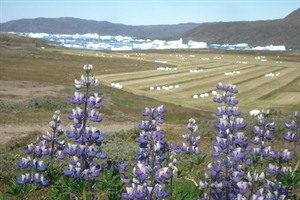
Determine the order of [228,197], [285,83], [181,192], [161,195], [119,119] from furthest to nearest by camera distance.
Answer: [285,83], [119,119], [181,192], [228,197], [161,195]

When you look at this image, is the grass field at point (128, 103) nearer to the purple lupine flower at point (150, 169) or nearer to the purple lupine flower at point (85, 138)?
the purple lupine flower at point (85, 138)

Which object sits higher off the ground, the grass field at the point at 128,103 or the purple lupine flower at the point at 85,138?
the purple lupine flower at the point at 85,138

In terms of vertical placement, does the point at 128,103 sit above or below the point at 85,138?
below

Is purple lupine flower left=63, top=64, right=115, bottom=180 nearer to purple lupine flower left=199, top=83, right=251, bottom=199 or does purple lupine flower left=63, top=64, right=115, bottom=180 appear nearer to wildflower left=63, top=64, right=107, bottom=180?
wildflower left=63, top=64, right=107, bottom=180

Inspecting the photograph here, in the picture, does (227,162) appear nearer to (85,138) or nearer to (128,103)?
(85,138)

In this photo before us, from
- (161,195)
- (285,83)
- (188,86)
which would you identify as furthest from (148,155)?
(285,83)

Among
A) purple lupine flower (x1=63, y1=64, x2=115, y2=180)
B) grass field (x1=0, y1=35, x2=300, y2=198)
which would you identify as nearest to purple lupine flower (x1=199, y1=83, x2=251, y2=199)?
purple lupine flower (x1=63, y1=64, x2=115, y2=180)

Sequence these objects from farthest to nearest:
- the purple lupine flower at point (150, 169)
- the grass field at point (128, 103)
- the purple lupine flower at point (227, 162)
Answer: the grass field at point (128, 103) < the purple lupine flower at point (227, 162) < the purple lupine flower at point (150, 169)

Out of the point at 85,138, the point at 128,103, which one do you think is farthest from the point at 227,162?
the point at 128,103

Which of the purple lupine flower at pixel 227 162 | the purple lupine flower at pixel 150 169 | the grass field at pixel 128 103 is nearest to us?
the purple lupine flower at pixel 150 169

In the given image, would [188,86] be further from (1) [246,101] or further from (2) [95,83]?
(2) [95,83]

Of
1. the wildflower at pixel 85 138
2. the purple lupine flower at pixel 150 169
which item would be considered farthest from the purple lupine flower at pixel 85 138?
the purple lupine flower at pixel 150 169
